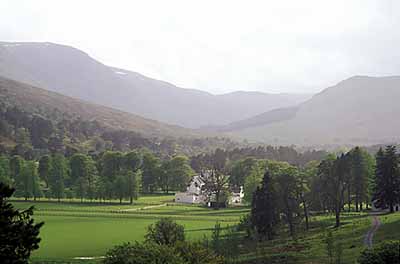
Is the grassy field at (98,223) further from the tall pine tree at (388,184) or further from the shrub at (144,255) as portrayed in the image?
the tall pine tree at (388,184)

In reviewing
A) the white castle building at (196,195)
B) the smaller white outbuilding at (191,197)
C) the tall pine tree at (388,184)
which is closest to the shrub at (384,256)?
the tall pine tree at (388,184)

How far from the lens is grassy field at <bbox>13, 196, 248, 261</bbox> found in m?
50.7

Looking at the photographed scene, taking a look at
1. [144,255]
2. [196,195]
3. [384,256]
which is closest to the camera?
[384,256]

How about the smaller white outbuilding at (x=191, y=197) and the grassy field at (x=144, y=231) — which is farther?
the smaller white outbuilding at (x=191, y=197)

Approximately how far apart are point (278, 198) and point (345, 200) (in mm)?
22441

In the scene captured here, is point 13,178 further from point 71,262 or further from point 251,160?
point 71,262

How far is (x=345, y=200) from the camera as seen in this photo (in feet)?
257

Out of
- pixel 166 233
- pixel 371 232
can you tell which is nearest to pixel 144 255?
pixel 166 233

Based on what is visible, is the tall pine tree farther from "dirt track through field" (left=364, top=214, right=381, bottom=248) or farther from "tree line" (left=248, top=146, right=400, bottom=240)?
"dirt track through field" (left=364, top=214, right=381, bottom=248)

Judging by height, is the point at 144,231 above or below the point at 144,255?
below

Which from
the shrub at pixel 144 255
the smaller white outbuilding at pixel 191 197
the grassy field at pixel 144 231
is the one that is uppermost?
the smaller white outbuilding at pixel 191 197

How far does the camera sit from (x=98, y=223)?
71688 mm

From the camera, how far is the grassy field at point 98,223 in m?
50.7

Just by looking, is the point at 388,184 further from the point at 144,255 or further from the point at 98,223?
the point at 144,255
